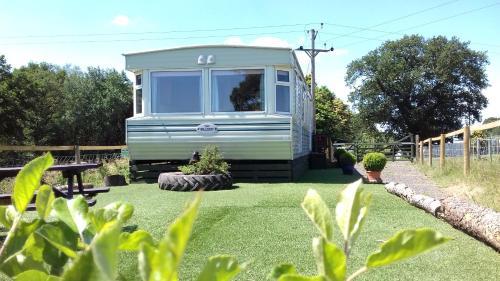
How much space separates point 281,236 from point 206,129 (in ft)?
21.5

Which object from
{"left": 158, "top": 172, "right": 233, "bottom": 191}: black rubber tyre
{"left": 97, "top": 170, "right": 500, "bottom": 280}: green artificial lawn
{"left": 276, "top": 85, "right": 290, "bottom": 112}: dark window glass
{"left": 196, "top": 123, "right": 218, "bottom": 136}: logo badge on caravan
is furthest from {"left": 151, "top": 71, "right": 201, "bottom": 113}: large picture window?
{"left": 97, "top": 170, "right": 500, "bottom": 280}: green artificial lawn

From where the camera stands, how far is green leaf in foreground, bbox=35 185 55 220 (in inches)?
26.2

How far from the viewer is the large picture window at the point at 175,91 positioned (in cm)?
1162

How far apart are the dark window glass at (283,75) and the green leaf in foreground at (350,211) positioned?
11066 millimetres

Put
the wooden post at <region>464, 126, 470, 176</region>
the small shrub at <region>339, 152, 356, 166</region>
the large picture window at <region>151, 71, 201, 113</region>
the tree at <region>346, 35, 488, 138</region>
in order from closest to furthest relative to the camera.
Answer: the wooden post at <region>464, 126, 470, 176</region> → the large picture window at <region>151, 71, 201, 113</region> → the small shrub at <region>339, 152, 356, 166</region> → the tree at <region>346, 35, 488, 138</region>

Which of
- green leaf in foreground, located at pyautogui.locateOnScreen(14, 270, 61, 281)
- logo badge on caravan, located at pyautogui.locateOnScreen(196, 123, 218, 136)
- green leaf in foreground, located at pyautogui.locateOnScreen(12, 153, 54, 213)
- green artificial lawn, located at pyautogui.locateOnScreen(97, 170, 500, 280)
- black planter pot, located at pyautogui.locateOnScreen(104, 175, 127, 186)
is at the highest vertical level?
logo badge on caravan, located at pyautogui.locateOnScreen(196, 123, 218, 136)

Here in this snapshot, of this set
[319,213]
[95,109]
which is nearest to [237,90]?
[319,213]

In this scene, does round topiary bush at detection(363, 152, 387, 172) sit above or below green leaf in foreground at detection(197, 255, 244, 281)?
below

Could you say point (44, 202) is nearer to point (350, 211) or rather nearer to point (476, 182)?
point (350, 211)

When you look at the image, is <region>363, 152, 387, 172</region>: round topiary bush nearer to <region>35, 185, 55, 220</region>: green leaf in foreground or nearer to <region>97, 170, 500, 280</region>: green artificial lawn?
<region>97, 170, 500, 280</region>: green artificial lawn

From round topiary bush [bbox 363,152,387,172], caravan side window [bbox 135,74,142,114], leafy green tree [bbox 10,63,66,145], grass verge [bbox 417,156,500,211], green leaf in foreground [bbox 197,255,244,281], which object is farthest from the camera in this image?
leafy green tree [bbox 10,63,66,145]

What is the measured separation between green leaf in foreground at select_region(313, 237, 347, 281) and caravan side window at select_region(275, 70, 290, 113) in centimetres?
1106

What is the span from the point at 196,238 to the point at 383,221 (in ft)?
7.28

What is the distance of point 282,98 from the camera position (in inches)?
459
